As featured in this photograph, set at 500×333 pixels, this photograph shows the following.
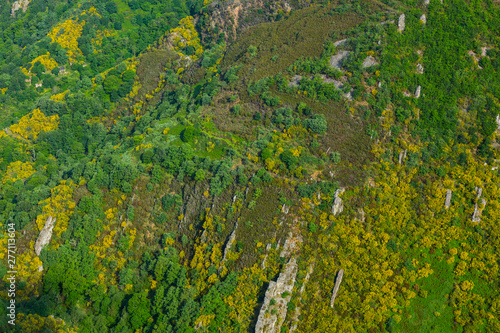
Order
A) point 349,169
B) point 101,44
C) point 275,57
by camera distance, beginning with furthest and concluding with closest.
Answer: point 101,44, point 275,57, point 349,169

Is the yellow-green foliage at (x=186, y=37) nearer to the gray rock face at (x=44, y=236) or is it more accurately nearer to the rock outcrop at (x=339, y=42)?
the rock outcrop at (x=339, y=42)

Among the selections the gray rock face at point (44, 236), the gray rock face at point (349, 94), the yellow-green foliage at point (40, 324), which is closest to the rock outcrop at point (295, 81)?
the gray rock face at point (349, 94)

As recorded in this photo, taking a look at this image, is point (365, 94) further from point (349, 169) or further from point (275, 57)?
point (275, 57)

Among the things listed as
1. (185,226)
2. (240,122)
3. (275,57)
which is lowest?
(185,226)

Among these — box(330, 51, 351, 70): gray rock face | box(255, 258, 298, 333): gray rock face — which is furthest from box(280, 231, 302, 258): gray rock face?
box(330, 51, 351, 70): gray rock face

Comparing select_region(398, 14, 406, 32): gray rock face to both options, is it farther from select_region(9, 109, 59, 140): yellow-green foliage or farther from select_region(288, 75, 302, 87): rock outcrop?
select_region(9, 109, 59, 140): yellow-green foliage

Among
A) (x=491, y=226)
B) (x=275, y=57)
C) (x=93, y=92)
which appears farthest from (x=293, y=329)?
(x=93, y=92)

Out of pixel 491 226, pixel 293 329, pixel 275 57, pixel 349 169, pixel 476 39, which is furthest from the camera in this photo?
pixel 275 57
